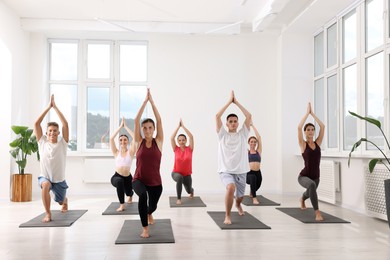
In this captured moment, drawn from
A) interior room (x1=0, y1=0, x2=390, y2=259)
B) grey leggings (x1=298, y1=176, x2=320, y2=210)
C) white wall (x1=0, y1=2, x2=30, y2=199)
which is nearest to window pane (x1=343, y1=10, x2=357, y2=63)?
interior room (x1=0, y1=0, x2=390, y2=259)

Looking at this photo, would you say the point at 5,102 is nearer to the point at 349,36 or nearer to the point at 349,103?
the point at 349,103

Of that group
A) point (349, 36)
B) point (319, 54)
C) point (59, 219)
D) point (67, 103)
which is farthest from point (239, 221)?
point (67, 103)

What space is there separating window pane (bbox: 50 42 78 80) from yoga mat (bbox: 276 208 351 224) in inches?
194

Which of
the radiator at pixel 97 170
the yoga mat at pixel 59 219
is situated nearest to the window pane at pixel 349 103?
the yoga mat at pixel 59 219

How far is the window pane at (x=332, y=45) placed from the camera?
7020mm

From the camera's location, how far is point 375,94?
5.57 metres

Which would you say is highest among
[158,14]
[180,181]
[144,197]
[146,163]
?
[158,14]

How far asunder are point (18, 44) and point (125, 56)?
1.99m

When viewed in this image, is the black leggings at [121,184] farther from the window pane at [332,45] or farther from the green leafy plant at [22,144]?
the window pane at [332,45]

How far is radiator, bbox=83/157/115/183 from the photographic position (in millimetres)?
7844

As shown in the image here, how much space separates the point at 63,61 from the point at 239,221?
527cm

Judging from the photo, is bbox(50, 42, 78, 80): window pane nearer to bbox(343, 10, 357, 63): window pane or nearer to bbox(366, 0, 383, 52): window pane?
bbox(343, 10, 357, 63): window pane

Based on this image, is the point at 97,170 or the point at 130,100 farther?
the point at 130,100

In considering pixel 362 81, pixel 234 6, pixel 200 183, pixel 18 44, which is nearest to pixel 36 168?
pixel 18 44
